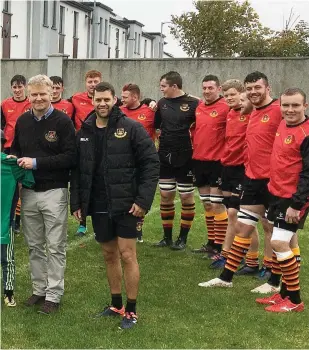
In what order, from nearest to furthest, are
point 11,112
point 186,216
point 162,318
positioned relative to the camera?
point 162,318, point 11,112, point 186,216

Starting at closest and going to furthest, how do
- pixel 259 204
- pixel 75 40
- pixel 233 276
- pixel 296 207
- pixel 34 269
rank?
pixel 296 207 → pixel 34 269 → pixel 259 204 → pixel 233 276 → pixel 75 40

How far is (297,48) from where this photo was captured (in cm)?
3484

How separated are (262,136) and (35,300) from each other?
2781 millimetres

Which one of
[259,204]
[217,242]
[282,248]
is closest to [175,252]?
[217,242]

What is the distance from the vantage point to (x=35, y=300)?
5496 millimetres

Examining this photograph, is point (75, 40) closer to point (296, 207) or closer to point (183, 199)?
point (183, 199)

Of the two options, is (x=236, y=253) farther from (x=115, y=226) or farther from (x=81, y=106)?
(x=81, y=106)

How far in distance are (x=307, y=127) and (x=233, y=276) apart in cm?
232

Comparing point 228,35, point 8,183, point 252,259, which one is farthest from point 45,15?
point 8,183

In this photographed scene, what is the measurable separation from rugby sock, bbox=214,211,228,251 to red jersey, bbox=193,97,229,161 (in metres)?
0.79

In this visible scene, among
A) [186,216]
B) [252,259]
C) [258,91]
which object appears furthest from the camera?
[186,216]

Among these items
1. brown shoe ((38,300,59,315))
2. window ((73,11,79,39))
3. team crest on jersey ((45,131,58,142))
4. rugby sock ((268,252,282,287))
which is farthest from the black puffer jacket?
window ((73,11,79,39))

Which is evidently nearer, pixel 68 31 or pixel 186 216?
pixel 186 216

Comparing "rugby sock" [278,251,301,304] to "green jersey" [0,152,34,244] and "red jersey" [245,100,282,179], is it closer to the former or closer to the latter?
"red jersey" [245,100,282,179]
